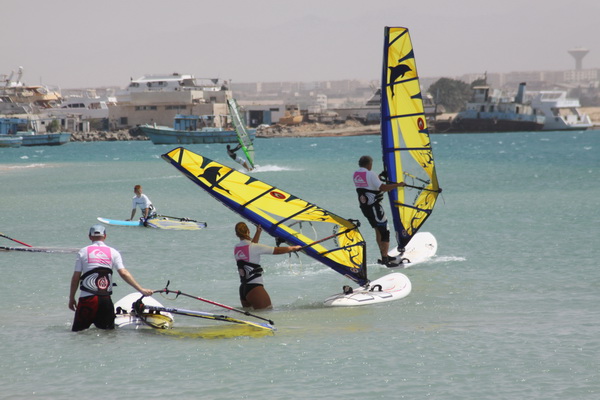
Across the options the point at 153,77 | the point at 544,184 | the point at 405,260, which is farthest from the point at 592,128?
the point at 405,260

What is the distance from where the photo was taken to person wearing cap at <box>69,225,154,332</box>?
381 inches

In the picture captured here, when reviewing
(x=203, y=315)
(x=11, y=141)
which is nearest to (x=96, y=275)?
(x=203, y=315)

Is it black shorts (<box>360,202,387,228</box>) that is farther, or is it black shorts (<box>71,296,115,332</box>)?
black shorts (<box>360,202,387,228</box>)

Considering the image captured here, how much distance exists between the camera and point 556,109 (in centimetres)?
14025

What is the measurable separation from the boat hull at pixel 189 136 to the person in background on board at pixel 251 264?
8471 centimetres

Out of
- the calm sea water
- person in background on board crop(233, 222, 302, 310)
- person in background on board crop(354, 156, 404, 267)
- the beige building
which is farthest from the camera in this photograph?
the beige building

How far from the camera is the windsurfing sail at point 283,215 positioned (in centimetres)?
1199

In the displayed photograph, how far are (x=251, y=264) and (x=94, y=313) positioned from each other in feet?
6.79

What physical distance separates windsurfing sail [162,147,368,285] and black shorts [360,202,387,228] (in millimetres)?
1709

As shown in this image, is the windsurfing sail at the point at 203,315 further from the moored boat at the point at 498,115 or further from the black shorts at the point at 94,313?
the moored boat at the point at 498,115

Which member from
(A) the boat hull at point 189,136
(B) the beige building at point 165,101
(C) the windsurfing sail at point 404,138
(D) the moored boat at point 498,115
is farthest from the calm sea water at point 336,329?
(B) the beige building at point 165,101

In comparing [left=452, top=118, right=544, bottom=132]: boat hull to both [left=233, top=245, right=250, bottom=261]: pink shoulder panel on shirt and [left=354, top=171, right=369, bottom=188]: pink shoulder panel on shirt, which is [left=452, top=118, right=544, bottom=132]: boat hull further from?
[left=233, top=245, right=250, bottom=261]: pink shoulder panel on shirt

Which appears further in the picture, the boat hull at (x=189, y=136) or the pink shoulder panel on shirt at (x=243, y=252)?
the boat hull at (x=189, y=136)

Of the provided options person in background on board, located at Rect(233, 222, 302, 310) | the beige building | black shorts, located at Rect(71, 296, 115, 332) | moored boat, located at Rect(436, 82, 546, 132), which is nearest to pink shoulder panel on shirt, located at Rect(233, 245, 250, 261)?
person in background on board, located at Rect(233, 222, 302, 310)
